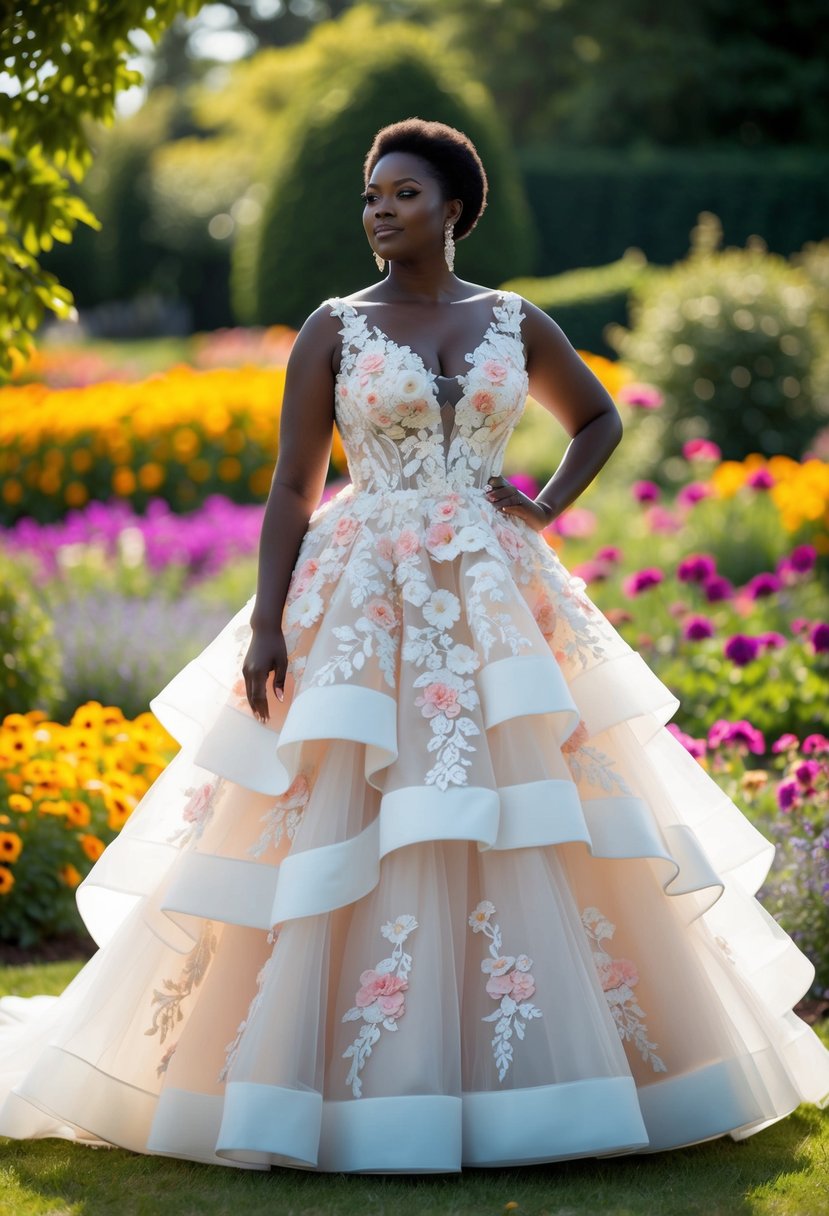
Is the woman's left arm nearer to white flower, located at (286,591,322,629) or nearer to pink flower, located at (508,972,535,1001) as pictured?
white flower, located at (286,591,322,629)

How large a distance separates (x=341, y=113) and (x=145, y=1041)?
50.7 feet

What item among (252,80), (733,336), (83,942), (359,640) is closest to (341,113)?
(733,336)

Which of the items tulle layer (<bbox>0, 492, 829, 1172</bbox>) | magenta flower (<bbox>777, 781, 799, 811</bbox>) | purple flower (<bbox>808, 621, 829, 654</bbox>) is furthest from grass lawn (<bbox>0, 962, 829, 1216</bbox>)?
purple flower (<bbox>808, 621, 829, 654</bbox>)

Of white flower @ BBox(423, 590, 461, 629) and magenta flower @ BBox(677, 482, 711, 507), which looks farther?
magenta flower @ BBox(677, 482, 711, 507)

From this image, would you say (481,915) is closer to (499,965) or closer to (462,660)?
(499,965)

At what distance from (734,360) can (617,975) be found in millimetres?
8785

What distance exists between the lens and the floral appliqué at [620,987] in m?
3.35

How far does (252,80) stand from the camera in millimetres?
35469

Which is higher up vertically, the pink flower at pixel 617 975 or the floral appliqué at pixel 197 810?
the floral appliqué at pixel 197 810

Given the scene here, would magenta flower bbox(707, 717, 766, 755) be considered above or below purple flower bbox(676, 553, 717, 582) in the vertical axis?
below

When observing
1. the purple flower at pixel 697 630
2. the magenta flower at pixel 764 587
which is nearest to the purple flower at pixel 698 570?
the magenta flower at pixel 764 587

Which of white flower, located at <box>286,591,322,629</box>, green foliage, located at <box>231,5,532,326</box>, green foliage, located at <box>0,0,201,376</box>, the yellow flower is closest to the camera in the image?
white flower, located at <box>286,591,322,629</box>

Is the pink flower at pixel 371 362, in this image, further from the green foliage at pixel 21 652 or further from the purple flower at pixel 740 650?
the green foliage at pixel 21 652

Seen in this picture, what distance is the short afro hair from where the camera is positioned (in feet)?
A: 12.0
